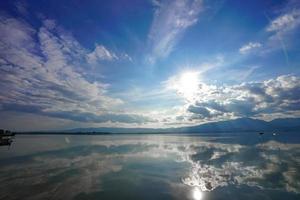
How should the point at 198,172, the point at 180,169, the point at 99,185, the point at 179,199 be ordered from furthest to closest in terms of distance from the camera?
the point at 180,169
the point at 198,172
the point at 99,185
the point at 179,199

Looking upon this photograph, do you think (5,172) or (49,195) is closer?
(49,195)

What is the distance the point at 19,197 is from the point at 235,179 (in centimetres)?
2109

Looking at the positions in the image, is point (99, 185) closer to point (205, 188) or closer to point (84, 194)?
point (84, 194)

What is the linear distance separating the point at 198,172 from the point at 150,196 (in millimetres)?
11330

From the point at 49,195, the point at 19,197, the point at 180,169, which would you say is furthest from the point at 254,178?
the point at 19,197

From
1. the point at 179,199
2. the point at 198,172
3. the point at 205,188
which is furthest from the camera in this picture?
the point at 198,172

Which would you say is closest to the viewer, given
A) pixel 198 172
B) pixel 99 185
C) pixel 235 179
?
pixel 99 185

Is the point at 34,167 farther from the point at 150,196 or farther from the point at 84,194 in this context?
the point at 150,196

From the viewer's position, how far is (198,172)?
28422mm

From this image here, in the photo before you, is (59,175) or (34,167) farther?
(34,167)

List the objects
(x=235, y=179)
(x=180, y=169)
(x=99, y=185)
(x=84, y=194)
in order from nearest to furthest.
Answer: (x=84, y=194), (x=99, y=185), (x=235, y=179), (x=180, y=169)

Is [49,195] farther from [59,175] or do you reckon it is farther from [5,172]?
[5,172]

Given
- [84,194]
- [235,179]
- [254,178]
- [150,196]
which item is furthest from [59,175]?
[254,178]

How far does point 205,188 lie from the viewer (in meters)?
20.9
